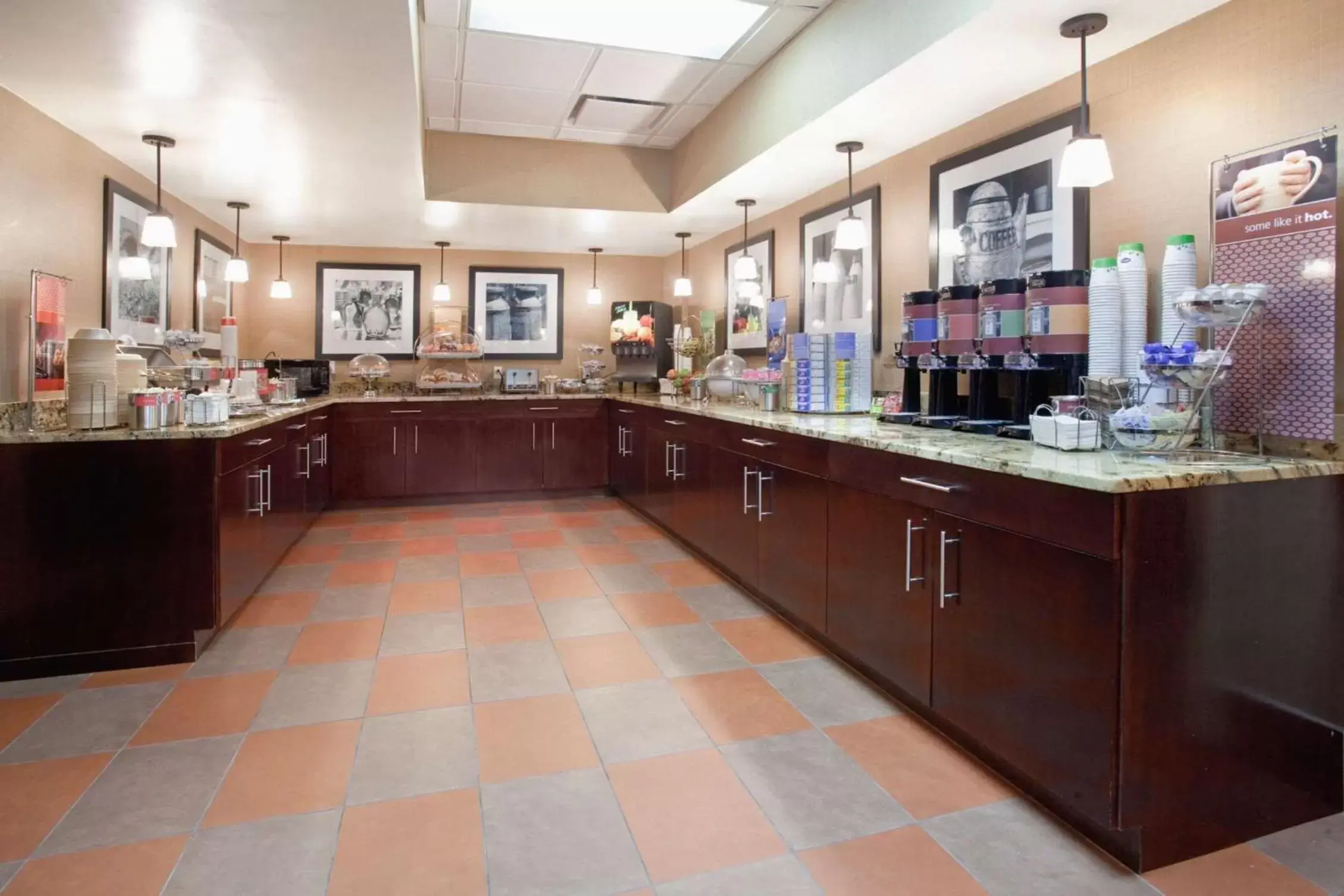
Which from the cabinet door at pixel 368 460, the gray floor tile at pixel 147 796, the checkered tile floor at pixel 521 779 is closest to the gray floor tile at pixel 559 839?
the checkered tile floor at pixel 521 779

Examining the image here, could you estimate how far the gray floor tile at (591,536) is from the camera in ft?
16.9

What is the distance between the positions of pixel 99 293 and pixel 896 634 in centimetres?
419

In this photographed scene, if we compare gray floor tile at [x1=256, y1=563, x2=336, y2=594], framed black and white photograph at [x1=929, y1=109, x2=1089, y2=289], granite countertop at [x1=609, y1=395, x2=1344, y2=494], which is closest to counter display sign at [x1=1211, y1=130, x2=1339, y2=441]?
granite countertop at [x1=609, y1=395, x2=1344, y2=494]

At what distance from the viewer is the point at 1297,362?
6.70 ft

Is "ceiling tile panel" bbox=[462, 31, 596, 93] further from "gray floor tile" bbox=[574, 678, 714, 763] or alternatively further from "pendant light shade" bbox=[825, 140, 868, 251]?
"gray floor tile" bbox=[574, 678, 714, 763]

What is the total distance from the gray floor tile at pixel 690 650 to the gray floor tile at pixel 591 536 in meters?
1.80

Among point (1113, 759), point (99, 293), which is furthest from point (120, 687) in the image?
point (1113, 759)

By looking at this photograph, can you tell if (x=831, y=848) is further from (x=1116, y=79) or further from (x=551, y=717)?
(x=1116, y=79)

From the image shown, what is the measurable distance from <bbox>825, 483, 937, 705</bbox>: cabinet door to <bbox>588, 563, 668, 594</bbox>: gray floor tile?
50.8 inches

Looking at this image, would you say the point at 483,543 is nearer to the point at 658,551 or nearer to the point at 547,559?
the point at 547,559

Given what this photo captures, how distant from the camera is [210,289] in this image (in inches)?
225

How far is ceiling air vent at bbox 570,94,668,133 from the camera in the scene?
4.64 metres

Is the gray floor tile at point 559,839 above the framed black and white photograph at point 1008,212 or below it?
below

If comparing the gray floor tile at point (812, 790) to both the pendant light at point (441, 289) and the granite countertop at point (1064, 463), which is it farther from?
the pendant light at point (441, 289)
